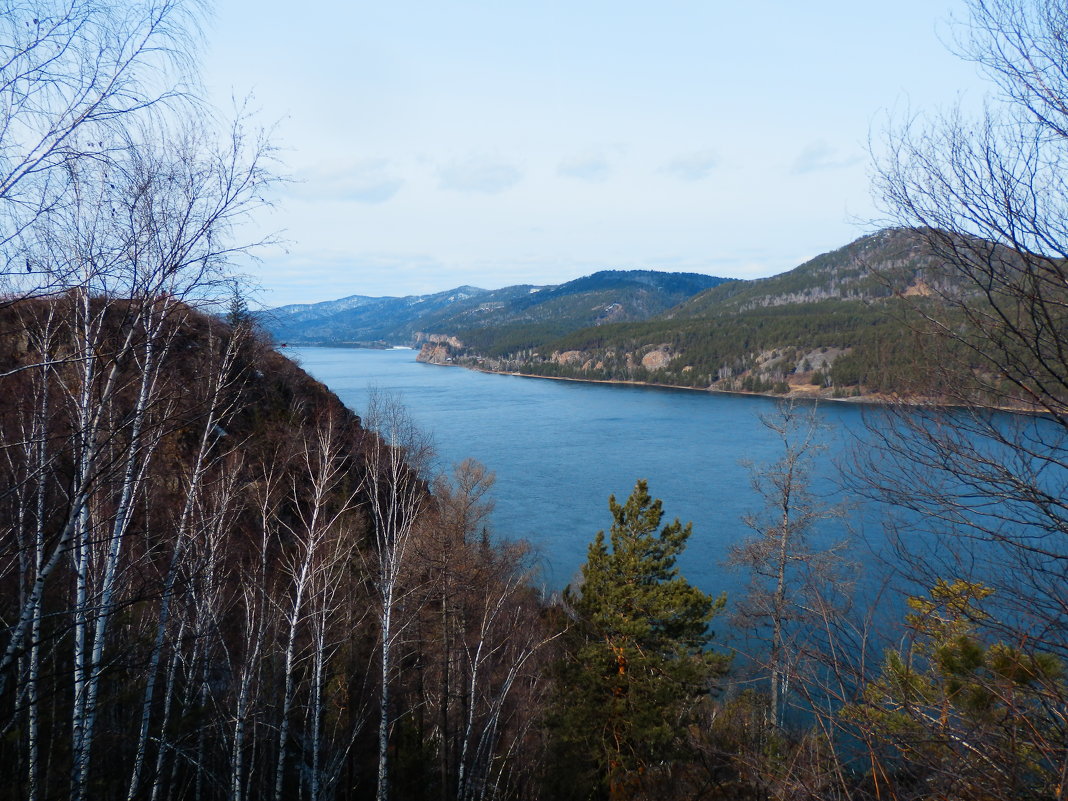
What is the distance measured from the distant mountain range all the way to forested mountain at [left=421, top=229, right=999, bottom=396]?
0.05ft

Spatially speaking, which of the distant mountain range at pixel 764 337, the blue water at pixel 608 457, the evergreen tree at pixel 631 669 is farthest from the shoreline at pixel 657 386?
the evergreen tree at pixel 631 669

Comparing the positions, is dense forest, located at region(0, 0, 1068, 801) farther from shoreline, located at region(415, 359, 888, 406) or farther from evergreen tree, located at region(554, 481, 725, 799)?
shoreline, located at region(415, 359, 888, 406)

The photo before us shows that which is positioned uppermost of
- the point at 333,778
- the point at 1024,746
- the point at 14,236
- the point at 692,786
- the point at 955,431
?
the point at 14,236

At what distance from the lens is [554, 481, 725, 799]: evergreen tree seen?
735cm

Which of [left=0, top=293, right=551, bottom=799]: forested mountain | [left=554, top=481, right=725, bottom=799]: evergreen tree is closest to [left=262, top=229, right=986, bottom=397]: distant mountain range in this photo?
[left=0, top=293, right=551, bottom=799]: forested mountain

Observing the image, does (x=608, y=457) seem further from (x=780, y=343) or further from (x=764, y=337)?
(x=764, y=337)

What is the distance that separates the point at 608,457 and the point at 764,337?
4726 centimetres

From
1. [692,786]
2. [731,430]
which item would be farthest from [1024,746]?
[731,430]

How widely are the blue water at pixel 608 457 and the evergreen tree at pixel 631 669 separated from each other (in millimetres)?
2635

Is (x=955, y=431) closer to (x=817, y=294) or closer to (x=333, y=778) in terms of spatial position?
(x=333, y=778)

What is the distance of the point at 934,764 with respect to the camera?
2.13m

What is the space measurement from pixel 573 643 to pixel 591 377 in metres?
69.4

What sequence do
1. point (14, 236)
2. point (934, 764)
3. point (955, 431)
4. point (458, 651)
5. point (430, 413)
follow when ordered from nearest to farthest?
Result: point (14, 236) → point (934, 764) → point (955, 431) → point (458, 651) → point (430, 413)

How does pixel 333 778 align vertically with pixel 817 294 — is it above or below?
below
